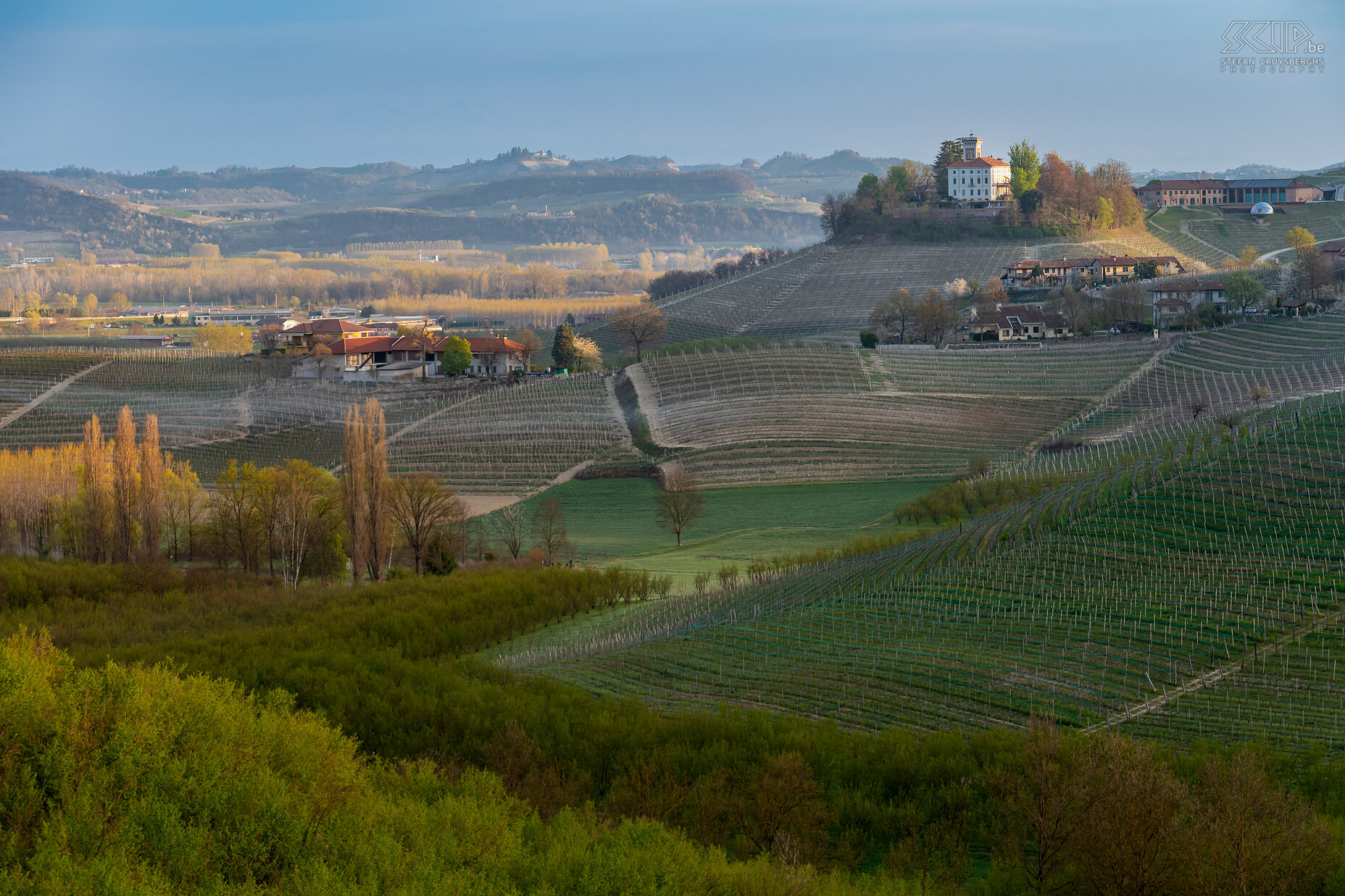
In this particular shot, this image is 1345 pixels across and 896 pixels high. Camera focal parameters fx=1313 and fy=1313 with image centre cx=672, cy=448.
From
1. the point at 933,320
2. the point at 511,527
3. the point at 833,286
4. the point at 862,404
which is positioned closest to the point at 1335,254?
the point at 933,320

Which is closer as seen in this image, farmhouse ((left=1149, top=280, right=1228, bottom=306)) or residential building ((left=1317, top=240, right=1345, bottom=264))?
farmhouse ((left=1149, top=280, right=1228, bottom=306))

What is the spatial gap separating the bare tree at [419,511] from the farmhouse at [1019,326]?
49386 millimetres

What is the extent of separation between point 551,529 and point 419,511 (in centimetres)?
596

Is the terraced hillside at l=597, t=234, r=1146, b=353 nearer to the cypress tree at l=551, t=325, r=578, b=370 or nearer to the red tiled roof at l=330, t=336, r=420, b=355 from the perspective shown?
the cypress tree at l=551, t=325, r=578, b=370

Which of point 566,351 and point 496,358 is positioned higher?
point 566,351

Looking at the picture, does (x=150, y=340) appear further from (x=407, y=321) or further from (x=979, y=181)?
(x=979, y=181)

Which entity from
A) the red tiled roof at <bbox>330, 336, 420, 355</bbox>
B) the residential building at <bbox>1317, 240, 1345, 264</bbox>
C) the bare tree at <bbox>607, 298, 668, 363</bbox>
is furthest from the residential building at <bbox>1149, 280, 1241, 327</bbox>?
the red tiled roof at <bbox>330, 336, 420, 355</bbox>

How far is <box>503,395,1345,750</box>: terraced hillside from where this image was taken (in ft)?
96.3

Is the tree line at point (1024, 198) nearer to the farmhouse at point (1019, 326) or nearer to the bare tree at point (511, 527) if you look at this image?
the farmhouse at point (1019, 326)

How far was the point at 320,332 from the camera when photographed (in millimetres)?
103938

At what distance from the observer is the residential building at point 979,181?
137m

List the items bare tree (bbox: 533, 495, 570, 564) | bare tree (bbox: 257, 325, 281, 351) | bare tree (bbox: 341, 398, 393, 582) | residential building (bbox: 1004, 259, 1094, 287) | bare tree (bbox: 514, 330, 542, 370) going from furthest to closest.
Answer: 1. residential building (bbox: 1004, 259, 1094, 287)
2. bare tree (bbox: 257, 325, 281, 351)
3. bare tree (bbox: 514, 330, 542, 370)
4. bare tree (bbox: 533, 495, 570, 564)
5. bare tree (bbox: 341, 398, 393, 582)

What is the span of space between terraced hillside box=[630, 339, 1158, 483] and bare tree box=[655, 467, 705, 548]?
3.91 meters

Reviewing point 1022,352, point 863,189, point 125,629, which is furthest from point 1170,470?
point 863,189
